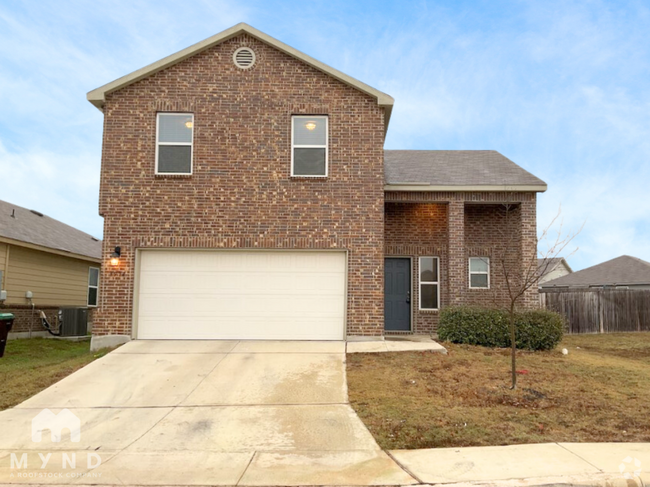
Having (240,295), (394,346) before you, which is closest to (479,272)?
(394,346)

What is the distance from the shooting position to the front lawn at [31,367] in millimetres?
8797

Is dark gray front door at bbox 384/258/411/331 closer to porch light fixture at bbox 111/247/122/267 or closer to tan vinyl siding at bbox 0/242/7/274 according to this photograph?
porch light fixture at bbox 111/247/122/267

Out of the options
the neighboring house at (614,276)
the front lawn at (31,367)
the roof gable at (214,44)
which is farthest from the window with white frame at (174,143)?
the neighboring house at (614,276)

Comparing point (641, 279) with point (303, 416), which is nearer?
point (303, 416)

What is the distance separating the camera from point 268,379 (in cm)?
916

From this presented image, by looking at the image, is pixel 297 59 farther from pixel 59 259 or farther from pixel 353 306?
pixel 59 259

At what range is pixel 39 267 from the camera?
18219mm

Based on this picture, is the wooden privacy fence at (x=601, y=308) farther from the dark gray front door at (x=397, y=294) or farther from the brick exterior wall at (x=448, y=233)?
the dark gray front door at (x=397, y=294)

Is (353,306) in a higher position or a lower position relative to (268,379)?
higher

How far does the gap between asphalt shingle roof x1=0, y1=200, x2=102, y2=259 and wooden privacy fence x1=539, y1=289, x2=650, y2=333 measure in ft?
56.5

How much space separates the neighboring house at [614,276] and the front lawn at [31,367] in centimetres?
2594

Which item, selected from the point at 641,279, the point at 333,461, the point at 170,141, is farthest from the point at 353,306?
the point at 641,279

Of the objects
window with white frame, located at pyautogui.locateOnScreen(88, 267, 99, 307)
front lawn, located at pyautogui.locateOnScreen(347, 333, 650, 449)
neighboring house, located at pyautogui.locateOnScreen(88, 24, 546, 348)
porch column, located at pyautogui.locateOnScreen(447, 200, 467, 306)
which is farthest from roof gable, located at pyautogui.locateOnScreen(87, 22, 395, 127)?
window with white frame, located at pyautogui.locateOnScreen(88, 267, 99, 307)

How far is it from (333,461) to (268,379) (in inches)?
141
